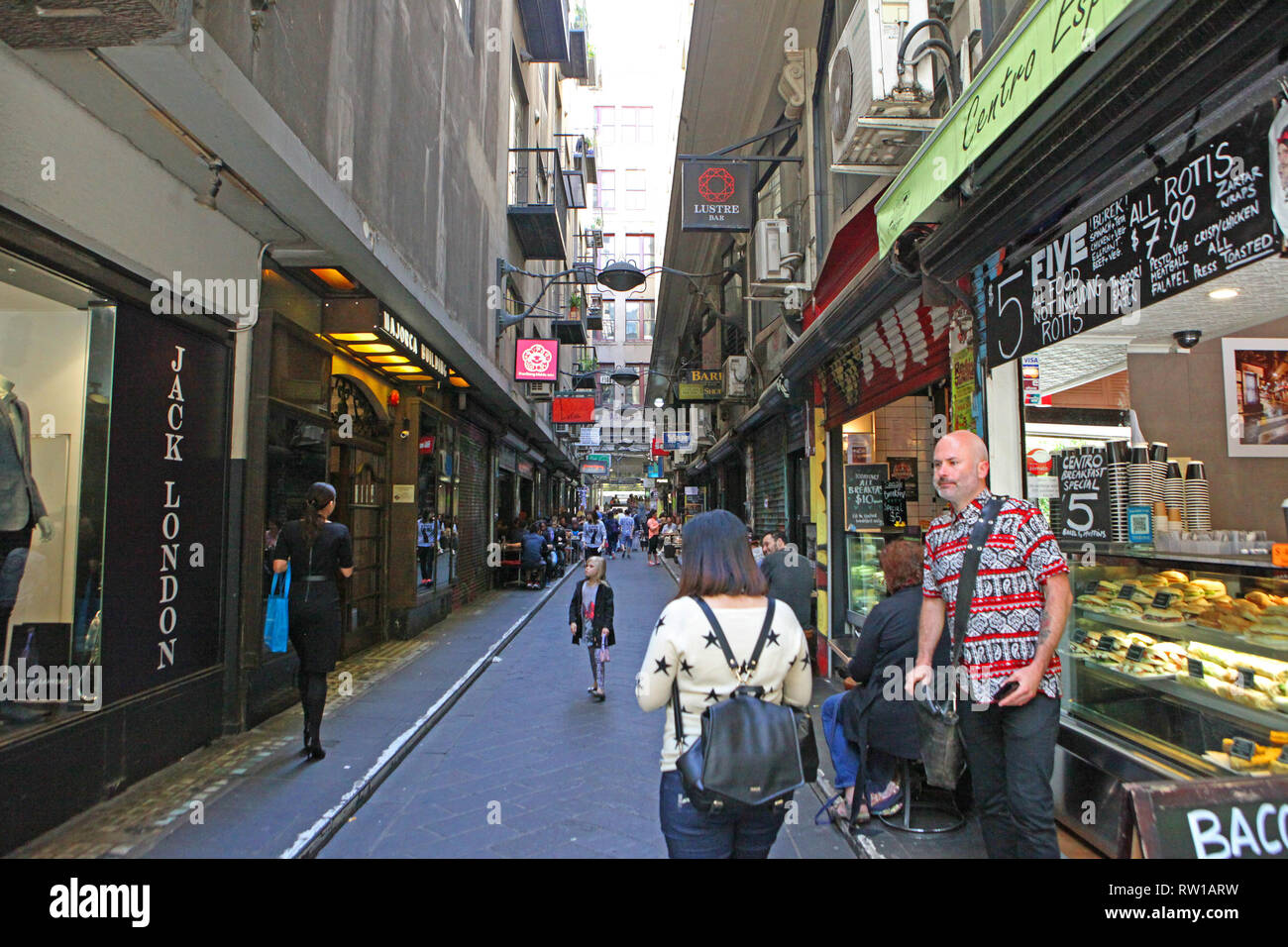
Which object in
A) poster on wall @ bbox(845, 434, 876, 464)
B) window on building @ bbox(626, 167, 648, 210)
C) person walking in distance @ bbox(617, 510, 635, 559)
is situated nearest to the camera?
poster on wall @ bbox(845, 434, 876, 464)

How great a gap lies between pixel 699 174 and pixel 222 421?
6.81 meters

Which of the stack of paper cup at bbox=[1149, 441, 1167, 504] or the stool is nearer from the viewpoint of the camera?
the stool

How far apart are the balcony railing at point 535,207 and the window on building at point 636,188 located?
37.8m

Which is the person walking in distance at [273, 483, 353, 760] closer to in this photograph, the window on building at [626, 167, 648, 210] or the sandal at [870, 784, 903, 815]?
the sandal at [870, 784, 903, 815]

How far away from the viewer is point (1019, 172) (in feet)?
12.1

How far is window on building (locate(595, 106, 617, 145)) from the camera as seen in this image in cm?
5478

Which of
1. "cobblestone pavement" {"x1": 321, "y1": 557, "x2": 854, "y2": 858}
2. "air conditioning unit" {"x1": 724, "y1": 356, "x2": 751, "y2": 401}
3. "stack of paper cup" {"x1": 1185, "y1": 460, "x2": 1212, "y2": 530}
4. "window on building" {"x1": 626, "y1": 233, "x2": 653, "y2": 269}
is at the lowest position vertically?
"cobblestone pavement" {"x1": 321, "y1": 557, "x2": 854, "y2": 858}

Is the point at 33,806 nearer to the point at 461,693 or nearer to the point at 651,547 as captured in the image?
the point at 461,693

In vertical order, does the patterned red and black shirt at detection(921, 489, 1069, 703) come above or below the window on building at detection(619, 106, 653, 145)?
below

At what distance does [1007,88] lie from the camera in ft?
11.4

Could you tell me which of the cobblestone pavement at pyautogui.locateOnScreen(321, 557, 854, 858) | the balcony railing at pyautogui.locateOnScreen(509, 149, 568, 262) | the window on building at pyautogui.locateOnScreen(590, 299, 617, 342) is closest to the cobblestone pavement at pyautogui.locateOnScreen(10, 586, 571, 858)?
the cobblestone pavement at pyautogui.locateOnScreen(321, 557, 854, 858)

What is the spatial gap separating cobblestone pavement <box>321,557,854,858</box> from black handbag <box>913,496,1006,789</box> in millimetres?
1009
